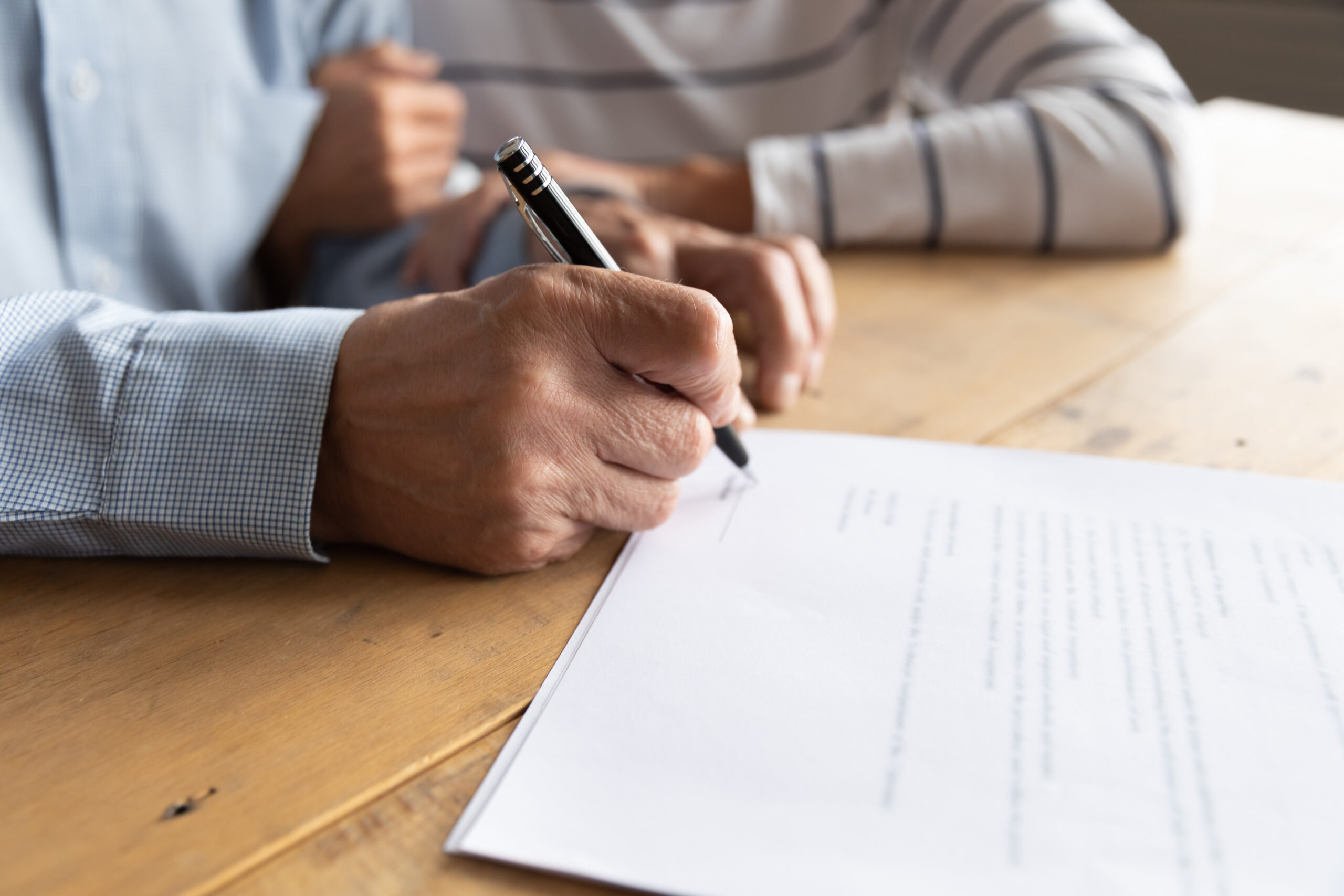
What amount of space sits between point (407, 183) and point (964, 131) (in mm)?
615

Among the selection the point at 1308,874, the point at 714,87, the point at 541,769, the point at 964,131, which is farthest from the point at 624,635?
the point at 714,87

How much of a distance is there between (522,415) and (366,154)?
0.71 meters

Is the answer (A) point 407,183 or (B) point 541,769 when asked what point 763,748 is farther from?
(A) point 407,183

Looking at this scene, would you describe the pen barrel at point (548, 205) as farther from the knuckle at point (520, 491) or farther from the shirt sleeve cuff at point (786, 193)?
the shirt sleeve cuff at point (786, 193)

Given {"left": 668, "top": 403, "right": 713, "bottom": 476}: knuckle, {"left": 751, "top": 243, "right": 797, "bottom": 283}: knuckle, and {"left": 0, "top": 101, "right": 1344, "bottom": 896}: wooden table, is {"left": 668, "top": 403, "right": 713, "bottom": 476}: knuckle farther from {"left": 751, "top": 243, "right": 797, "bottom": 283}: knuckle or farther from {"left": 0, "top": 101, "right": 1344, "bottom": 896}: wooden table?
{"left": 751, "top": 243, "right": 797, "bottom": 283}: knuckle

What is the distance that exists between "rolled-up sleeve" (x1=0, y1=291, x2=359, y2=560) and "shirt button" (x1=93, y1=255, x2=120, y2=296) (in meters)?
0.33

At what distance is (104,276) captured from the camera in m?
0.84

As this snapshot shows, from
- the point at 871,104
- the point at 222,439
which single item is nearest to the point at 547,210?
the point at 222,439

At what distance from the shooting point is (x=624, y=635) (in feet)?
1.44

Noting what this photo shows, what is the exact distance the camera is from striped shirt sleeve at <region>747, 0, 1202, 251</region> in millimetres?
868

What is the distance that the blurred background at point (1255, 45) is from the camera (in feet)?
6.80

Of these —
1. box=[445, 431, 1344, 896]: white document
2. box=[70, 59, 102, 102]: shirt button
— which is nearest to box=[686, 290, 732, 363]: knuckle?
box=[445, 431, 1344, 896]: white document

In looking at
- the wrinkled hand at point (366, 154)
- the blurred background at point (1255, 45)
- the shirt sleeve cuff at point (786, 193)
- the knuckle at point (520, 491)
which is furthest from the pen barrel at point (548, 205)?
the blurred background at point (1255, 45)

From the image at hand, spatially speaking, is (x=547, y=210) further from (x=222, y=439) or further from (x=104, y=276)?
(x=104, y=276)
